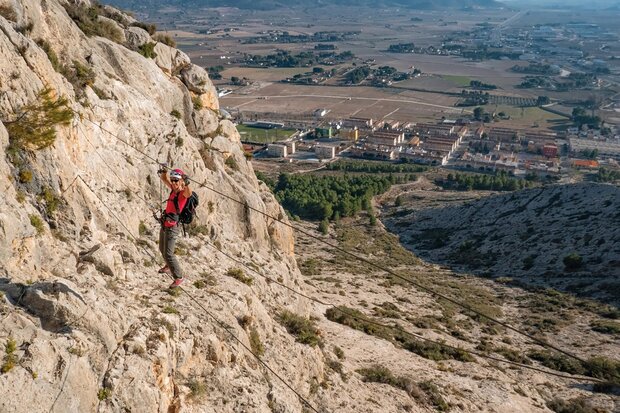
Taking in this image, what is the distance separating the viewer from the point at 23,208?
40.5 ft

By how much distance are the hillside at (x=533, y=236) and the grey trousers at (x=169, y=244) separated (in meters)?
34.0

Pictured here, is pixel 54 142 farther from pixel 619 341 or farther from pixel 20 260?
pixel 619 341

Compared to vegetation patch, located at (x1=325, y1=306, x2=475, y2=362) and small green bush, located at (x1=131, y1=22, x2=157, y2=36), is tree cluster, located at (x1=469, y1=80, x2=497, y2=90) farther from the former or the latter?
vegetation patch, located at (x1=325, y1=306, x2=475, y2=362)

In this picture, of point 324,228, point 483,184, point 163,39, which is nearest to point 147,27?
point 163,39

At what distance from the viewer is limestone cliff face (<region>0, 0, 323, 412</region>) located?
9953 millimetres

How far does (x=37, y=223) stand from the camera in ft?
40.7

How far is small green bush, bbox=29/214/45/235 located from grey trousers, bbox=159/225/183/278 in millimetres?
2856

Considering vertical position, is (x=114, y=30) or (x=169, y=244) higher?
(x=114, y=30)

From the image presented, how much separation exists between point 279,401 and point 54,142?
961 centimetres

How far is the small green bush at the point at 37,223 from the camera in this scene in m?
12.3

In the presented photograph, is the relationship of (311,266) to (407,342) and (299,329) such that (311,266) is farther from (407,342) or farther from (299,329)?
(299,329)

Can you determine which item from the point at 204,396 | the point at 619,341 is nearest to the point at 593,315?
the point at 619,341

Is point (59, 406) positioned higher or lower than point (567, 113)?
higher

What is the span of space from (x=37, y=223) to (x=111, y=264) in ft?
6.77
